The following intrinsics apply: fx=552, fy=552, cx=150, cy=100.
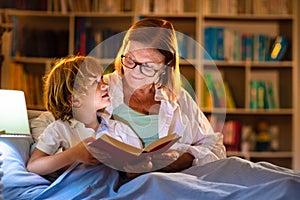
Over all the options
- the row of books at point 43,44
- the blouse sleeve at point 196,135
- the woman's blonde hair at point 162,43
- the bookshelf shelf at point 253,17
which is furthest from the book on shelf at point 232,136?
the woman's blonde hair at point 162,43

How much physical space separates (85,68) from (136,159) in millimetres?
363

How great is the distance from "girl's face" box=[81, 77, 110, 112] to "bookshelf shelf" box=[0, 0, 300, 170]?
1.77 meters

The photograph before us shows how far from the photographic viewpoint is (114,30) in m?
3.71

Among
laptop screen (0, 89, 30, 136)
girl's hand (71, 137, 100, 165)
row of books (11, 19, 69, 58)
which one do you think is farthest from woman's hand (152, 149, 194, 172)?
row of books (11, 19, 69, 58)

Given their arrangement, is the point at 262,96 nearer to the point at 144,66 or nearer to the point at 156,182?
the point at 144,66

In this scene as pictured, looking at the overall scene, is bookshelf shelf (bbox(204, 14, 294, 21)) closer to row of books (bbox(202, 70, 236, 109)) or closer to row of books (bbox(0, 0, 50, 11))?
row of books (bbox(202, 70, 236, 109))

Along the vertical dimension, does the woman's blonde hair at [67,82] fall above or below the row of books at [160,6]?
below

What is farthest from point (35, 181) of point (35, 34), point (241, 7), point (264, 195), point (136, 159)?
point (241, 7)

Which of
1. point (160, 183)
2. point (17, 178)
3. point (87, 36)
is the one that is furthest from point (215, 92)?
point (160, 183)

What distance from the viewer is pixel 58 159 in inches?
63.7

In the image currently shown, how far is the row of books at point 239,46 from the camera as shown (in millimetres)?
3610

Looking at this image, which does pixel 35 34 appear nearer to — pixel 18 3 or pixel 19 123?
pixel 18 3

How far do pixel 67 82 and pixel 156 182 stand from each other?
1.65 feet

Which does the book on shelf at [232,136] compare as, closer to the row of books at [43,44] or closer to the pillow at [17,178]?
the row of books at [43,44]
